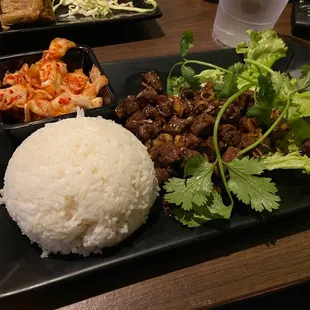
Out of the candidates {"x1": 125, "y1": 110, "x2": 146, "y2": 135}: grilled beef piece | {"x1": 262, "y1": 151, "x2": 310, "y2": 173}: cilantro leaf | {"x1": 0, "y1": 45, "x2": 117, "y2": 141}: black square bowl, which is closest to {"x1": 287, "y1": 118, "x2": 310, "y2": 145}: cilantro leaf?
{"x1": 262, "y1": 151, "x2": 310, "y2": 173}: cilantro leaf

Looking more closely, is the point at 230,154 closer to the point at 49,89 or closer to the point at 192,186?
the point at 192,186

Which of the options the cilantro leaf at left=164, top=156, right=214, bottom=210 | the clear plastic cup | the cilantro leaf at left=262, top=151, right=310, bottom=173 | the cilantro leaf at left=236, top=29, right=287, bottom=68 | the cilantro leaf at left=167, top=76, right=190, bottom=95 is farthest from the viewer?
the clear plastic cup

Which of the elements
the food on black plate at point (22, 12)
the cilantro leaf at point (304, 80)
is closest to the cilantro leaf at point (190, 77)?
the cilantro leaf at point (304, 80)

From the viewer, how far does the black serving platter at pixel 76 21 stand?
245 cm

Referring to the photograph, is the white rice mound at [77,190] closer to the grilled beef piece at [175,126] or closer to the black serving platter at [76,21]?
the grilled beef piece at [175,126]

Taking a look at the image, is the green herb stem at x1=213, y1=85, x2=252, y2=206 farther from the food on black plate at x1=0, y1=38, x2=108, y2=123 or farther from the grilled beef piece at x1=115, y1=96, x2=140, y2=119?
the food on black plate at x1=0, y1=38, x2=108, y2=123

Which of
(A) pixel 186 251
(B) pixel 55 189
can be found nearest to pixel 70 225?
(B) pixel 55 189

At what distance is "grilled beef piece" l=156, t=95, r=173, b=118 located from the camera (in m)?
2.00

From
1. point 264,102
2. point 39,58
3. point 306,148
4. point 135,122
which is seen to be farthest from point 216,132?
point 39,58

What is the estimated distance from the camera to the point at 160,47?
9.20ft

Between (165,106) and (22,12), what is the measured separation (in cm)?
116

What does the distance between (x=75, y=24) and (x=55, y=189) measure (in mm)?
1461

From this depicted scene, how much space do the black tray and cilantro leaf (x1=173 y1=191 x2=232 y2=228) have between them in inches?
1.1

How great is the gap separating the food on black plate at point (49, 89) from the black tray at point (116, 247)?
203 mm
